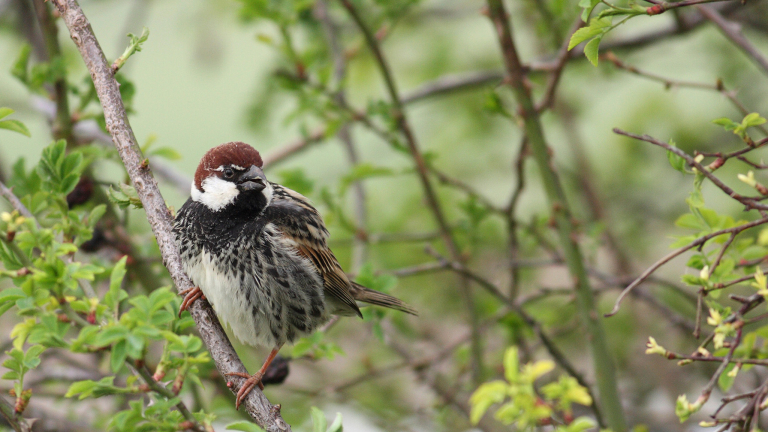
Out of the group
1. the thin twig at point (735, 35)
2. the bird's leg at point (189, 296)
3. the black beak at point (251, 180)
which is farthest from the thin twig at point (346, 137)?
the thin twig at point (735, 35)

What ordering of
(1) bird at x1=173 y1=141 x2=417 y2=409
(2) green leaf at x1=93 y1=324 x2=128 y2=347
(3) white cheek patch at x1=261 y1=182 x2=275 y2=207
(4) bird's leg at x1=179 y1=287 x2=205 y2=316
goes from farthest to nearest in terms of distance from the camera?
(3) white cheek patch at x1=261 y1=182 x2=275 y2=207
(1) bird at x1=173 y1=141 x2=417 y2=409
(4) bird's leg at x1=179 y1=287 x2=205 y2=316
(2) green leaf at x1=93 y1=324 x2=128 y2=347

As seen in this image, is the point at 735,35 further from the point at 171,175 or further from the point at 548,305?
the point at 171,175

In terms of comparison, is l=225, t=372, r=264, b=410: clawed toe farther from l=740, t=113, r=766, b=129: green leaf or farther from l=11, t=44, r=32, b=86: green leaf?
l=11, t=44, r=32, b=86: green leaf

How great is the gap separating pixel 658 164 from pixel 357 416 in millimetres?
2558

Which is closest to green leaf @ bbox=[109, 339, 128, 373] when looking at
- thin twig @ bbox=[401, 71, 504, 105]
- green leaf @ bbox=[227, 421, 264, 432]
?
green leaf @ bbox=[227, 421, 264, 432]

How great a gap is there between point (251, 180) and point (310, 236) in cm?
34

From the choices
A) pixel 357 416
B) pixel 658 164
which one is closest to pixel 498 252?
pixel 658 164

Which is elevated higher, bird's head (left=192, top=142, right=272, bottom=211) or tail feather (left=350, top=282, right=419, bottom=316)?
bird's head (left=192, top=142, right=272, bottom=211)

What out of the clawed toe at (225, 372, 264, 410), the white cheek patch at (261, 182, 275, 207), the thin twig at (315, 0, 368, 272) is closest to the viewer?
the clawed toe at (225, 372, 264, 410)

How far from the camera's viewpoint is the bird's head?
7.83 feet

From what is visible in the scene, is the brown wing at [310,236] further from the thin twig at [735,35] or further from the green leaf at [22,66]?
the thin twig at [735,35]

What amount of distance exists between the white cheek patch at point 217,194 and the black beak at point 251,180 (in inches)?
1.2

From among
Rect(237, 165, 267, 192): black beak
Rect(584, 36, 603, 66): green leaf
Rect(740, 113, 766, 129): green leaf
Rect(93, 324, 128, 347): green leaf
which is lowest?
Rect(93, 324, 128, 347): green leaf

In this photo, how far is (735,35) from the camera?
2.38 m
